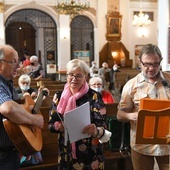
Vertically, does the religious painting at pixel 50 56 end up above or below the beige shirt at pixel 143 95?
above

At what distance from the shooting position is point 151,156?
6.82ft

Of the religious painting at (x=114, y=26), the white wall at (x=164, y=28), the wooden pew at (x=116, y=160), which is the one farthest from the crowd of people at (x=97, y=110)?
the religious painting at (x=114, y=26)

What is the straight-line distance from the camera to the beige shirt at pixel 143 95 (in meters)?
2.06

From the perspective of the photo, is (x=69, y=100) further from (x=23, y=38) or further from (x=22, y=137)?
(x=23, y=38)

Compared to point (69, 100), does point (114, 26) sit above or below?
above

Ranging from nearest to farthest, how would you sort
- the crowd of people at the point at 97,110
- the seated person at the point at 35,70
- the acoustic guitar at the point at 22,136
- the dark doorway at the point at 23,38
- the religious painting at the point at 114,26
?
the acoustic guitar at the point at 22,136 → the crowd of people at the point at 97,110 → the seated person at the point at 35,70 → the religious painting at the point at 114,26 → the dark doorway at the point at 23,38

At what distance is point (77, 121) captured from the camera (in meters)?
1.93

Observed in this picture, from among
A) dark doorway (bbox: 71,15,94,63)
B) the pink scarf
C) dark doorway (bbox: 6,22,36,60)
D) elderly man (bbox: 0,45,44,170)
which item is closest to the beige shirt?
the pink scarf

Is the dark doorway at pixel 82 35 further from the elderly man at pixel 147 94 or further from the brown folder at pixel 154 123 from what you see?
the brown folder at pixel 154 123

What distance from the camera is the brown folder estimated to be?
1.81 m

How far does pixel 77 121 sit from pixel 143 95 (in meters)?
0.55

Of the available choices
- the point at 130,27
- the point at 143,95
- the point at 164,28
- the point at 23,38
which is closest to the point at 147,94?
the point at 143,95

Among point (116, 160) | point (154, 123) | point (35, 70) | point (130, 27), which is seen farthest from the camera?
point (130, 27)

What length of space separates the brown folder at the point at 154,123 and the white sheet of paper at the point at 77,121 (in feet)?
1.16
